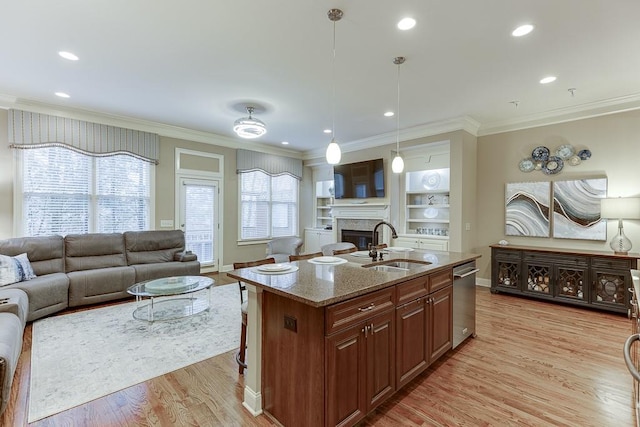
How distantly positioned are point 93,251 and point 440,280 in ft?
16.3

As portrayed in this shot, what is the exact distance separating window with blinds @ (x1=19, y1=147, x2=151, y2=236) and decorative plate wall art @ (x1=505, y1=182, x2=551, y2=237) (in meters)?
6.46

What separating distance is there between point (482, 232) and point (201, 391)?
5.11 m

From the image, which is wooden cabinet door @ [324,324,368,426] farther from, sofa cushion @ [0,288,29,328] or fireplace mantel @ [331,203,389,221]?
fireplace mantel @ [331,203,389,221]

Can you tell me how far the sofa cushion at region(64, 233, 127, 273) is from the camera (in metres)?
4.33

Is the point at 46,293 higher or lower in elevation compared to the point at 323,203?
lower

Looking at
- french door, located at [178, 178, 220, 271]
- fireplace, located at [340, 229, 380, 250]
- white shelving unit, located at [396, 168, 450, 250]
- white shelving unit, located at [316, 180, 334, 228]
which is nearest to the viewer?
white shelving unit, located at [396, 168, 450, 250]

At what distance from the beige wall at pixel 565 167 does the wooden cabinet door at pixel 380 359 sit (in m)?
4.14

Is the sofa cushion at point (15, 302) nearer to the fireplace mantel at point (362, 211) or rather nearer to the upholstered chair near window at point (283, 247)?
the upholstered chair near window at point (283, 247)

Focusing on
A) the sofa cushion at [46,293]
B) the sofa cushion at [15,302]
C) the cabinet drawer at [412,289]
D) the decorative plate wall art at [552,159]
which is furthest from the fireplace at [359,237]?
the sofa cushion at [15,302]

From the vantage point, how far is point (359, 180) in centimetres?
650

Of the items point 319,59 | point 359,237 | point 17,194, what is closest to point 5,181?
point 17,194

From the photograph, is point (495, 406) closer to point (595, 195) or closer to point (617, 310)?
point (617, 310)

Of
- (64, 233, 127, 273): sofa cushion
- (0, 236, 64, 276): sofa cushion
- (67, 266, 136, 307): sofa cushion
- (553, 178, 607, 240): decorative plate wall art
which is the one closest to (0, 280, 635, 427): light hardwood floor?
(67, 266, 136, 307): sofa cushion

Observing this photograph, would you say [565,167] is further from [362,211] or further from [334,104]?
[334,104]
